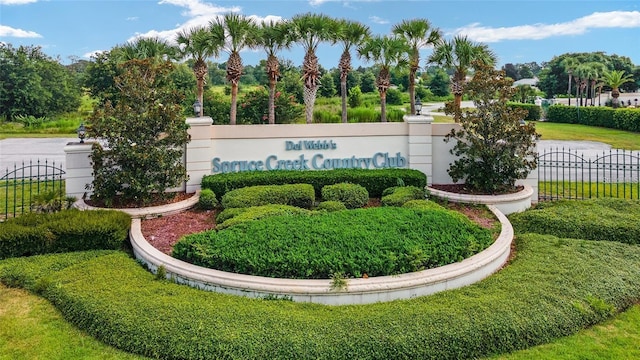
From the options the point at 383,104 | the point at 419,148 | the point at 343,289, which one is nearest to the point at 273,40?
the point at 383,104

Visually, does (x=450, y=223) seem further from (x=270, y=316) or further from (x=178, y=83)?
(x=178, y=83)

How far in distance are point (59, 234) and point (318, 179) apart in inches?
212

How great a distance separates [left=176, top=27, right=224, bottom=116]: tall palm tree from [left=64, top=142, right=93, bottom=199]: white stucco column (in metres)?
6.22

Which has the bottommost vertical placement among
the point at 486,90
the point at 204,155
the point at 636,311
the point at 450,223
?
the point at 636,311

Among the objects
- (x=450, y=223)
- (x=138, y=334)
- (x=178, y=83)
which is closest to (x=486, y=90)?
(x=450, y=223)

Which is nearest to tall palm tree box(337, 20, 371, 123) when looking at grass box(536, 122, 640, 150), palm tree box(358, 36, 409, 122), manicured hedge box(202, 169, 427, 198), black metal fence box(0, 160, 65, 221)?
palm tree box(358, 36, 409, 122)

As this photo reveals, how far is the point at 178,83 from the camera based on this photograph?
34.2 metres

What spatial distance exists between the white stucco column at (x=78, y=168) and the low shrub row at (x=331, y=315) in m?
3.67

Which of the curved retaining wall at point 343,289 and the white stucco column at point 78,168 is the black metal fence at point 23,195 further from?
the curved retaining wall at point 343,289

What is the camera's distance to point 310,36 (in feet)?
51.1

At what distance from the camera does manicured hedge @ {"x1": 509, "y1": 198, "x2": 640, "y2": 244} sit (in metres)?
8.03

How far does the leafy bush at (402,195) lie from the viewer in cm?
929

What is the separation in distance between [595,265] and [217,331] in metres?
5.50

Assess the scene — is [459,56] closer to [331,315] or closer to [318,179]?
[318,179]
